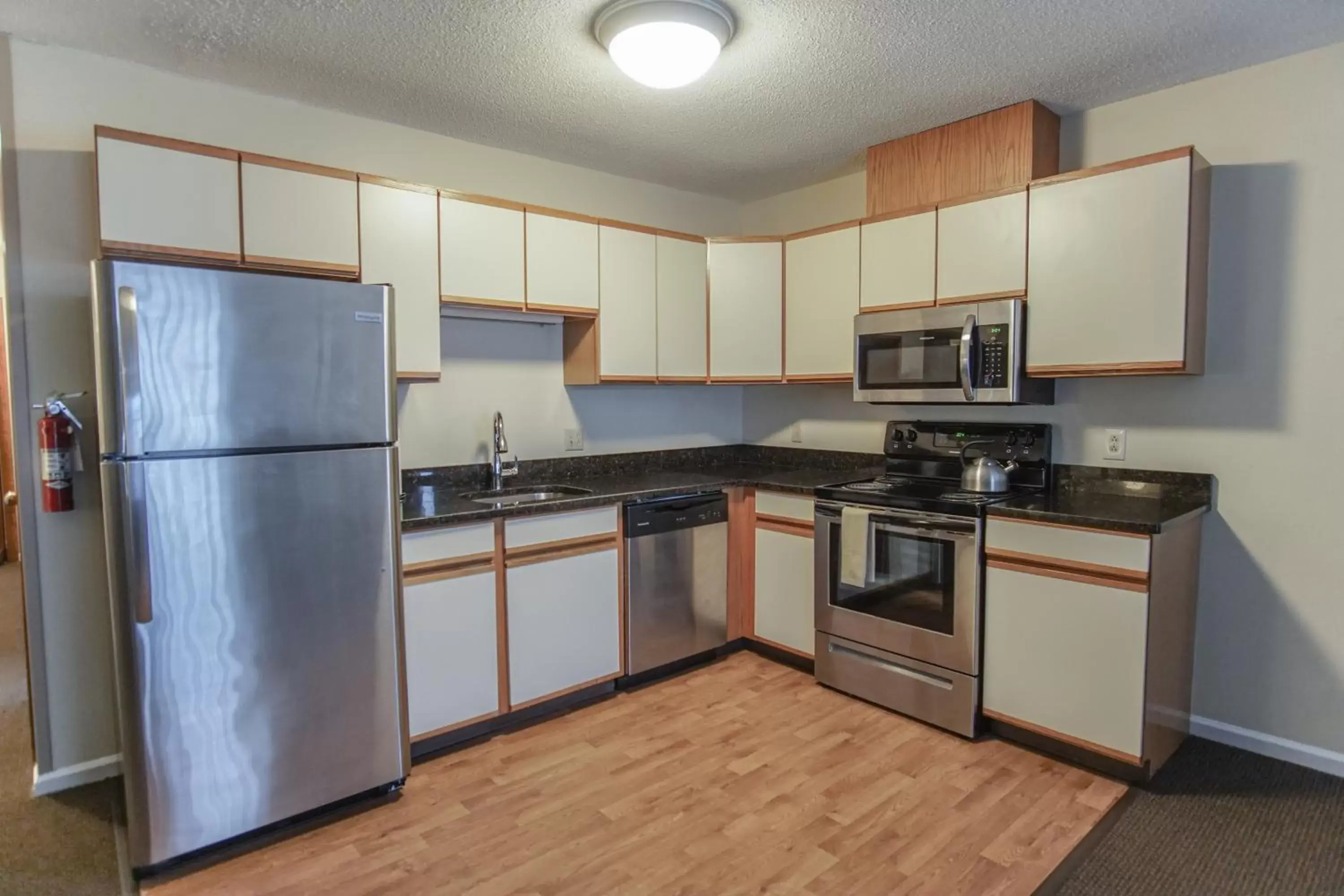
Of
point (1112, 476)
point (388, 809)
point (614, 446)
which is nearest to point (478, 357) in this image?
point (614, 446)

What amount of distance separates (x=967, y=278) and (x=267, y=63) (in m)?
2.67

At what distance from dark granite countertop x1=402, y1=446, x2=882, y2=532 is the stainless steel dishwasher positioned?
0.09 metres

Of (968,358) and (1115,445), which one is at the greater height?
(968,358)

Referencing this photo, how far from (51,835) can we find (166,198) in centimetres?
197

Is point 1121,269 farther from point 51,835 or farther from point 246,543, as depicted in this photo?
point 51,835

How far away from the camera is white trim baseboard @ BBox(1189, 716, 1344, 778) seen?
2430 mm

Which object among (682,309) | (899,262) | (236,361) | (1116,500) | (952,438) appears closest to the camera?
(236,361)

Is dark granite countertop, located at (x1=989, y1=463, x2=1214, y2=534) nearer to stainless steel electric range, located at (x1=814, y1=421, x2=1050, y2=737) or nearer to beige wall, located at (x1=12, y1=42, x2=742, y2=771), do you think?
stainless steel electric range, located at (x1=814, y1=421, x2=1050, y2=737)

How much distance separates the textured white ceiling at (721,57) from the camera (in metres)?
2.07

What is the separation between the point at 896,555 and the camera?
288 cm

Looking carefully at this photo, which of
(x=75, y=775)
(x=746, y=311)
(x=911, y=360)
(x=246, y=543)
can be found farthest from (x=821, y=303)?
(x=75, y=775)

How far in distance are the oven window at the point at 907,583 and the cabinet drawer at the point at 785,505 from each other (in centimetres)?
20

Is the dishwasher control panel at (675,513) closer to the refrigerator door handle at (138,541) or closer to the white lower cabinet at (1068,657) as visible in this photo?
the white lower cabinet at (1068,657)

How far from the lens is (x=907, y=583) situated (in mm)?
2857
